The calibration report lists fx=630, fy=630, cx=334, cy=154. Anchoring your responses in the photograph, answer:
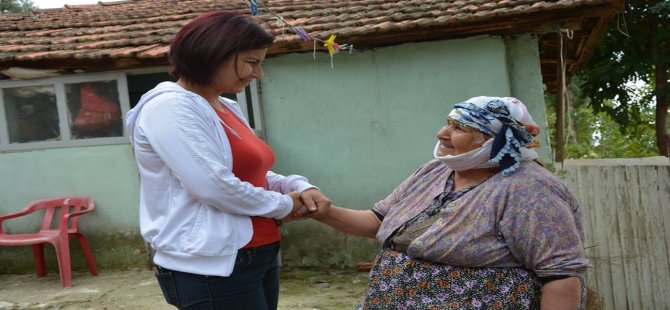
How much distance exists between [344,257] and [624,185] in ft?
9.47

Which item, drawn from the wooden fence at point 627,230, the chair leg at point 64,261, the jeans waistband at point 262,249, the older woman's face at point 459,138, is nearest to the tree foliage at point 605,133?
the wooden fence at point 627,230

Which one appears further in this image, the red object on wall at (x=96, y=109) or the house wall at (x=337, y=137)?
the red object on wall at (x=96, y=109)

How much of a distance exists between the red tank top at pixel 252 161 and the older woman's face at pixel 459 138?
617 millimetres

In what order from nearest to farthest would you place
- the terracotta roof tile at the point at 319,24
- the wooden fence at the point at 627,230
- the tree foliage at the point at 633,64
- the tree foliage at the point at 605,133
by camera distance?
the wooden fence at the point at 627,230 < the terracotta roof tile at the point at 319,24 < the tree foliage at the point at 633,64 < the tree foliage at the point at 605,133

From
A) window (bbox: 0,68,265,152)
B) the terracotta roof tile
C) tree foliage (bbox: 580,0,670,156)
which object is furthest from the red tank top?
tree foliage (bbox: 580,0,670,156)

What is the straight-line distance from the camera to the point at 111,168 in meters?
6.85

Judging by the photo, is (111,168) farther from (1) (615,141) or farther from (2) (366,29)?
(1) (615,141)

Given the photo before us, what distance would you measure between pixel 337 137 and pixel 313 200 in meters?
4.43

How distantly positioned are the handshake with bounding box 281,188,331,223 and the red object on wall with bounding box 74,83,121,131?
201 inches

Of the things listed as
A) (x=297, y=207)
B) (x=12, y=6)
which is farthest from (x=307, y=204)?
(x=12, y=6)

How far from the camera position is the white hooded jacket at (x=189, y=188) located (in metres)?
1.77

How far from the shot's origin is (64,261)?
6367 millimetres

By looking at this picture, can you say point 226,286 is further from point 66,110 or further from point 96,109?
point 66,110

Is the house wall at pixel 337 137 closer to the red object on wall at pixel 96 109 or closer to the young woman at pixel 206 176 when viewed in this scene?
the red object on wall at pixel 96 109
